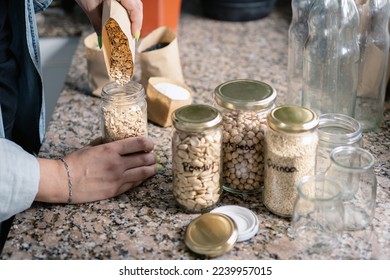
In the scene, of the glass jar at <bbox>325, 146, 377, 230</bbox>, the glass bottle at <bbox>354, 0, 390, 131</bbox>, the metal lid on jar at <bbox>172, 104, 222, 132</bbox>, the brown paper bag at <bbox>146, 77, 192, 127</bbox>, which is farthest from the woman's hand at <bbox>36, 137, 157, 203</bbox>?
the glass bottle at <bbox>354, 0, 390, 131</bbox>

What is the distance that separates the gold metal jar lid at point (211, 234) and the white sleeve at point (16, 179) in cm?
26

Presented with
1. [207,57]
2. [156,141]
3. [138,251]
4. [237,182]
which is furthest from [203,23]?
[138,251]

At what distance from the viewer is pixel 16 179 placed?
901mm

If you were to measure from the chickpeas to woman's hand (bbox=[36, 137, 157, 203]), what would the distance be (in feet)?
0.49

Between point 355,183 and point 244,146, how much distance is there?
0.64 feet

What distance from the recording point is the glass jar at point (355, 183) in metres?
0.91

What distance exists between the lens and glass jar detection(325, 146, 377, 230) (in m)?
0.91

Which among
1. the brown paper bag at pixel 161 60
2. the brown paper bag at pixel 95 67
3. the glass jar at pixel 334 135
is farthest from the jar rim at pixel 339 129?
the brown paper bag at pixel 95 67

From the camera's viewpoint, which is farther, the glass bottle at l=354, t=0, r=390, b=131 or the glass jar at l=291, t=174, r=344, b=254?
the glass bottle at l=354, t=0, r=390, b=131

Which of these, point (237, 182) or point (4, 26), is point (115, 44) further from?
point (237, 182)

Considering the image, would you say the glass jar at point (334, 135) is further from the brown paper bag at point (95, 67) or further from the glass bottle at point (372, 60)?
the brown paper bag at point (95, 67)

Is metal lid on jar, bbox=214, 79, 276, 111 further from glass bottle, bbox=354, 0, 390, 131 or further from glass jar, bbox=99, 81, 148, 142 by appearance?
glass bottle, bbox=354, 0, 390, 131

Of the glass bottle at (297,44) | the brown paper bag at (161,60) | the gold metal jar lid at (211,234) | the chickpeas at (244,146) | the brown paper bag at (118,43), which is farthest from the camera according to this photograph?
the brown paper bag at (161,60)

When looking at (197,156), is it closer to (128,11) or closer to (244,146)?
(244,146)
